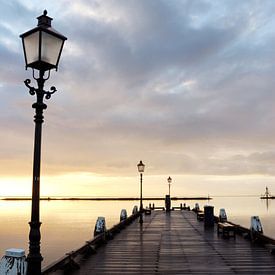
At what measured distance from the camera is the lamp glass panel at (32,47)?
7.00m

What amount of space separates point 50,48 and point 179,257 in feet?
30.1

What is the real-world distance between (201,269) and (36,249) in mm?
6185

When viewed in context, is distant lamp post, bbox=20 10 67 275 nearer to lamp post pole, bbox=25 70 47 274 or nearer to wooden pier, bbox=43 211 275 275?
lamp post pole, bbox=25 70 47 274

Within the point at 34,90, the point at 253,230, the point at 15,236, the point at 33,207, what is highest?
the point at 34,90

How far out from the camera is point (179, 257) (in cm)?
1391

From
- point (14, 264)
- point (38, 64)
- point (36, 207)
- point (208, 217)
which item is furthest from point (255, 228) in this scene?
point (38, 64)

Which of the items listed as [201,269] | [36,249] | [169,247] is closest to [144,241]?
[169,247]

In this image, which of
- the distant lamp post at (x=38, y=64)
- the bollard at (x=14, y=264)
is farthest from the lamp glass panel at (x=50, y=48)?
the bollard at (x=14, y=264)

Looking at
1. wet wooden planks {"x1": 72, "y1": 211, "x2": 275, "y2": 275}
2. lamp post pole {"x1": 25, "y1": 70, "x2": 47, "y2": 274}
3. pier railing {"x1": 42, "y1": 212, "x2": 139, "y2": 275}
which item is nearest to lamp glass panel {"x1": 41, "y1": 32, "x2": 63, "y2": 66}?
lamp post pole {"x1": 25, "y1": 70, "x2": 47, "y2": 274}

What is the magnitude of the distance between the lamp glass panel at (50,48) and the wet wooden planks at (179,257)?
6309 millimetres

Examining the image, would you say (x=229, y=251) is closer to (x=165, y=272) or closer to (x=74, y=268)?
(x=165, y=272)

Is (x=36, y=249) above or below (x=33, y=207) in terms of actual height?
below

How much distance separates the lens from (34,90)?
7.41 meters

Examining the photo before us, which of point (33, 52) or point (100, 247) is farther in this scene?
point (100, 247)
